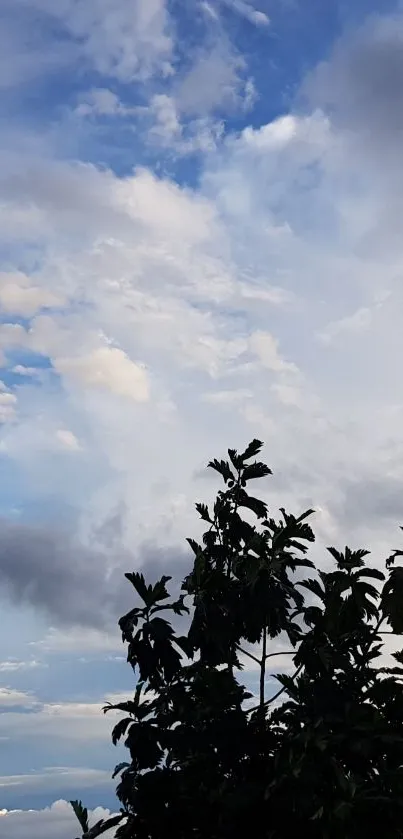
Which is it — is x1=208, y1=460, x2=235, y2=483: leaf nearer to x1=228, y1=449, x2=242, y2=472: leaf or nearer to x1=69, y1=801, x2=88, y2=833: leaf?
x1=228, y1=449, x2=242, y2=472: leaf

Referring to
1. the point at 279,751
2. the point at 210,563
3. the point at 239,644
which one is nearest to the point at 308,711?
the point at 279,751

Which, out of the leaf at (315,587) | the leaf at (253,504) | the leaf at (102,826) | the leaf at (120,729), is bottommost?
the leaf at (102,826)

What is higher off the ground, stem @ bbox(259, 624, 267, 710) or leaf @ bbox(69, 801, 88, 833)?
stem @ bbox(259, 624, 267, 710)

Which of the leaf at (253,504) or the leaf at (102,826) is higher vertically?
the leaf at (253,504)

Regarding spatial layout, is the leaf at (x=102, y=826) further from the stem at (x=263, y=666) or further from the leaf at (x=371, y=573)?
the leaf at (x=371, y=573)

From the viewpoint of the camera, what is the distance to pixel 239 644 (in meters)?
16.9

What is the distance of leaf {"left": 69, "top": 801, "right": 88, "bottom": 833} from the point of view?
52.7ft

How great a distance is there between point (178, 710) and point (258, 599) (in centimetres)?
213

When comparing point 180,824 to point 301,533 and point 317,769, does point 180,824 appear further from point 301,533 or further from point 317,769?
point 301,533

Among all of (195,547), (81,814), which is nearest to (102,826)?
(81,814)

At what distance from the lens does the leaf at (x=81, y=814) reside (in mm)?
16078

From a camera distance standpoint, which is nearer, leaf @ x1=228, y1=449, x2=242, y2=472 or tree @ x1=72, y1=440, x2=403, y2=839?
tree @ x1=72, y1=440, x2=403, y2=839

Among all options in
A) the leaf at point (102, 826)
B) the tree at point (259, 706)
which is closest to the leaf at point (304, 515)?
the tree at point (259, 706)

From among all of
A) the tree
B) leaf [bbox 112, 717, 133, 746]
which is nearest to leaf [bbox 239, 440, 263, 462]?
the tree
